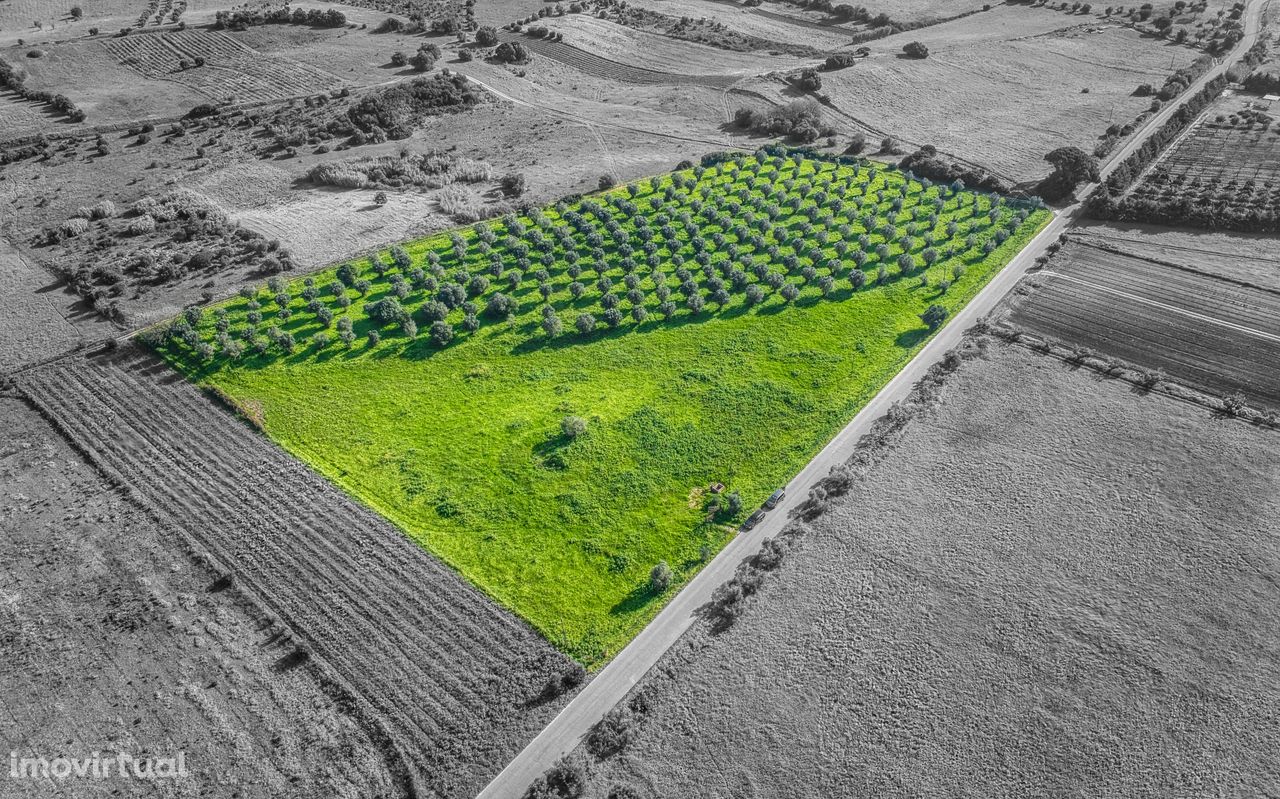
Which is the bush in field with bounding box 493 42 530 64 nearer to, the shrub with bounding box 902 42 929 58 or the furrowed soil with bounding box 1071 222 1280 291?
the shrub with bounding box 902 42 929 58

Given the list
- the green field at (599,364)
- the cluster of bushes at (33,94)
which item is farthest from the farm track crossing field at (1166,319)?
the cluster of bushes at (33,94)

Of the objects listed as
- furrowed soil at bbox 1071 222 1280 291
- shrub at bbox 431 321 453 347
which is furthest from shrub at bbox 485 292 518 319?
furrowed soil at bbox 1071 222 1280 291

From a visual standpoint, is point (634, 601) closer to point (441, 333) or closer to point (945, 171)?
point (441, 333)

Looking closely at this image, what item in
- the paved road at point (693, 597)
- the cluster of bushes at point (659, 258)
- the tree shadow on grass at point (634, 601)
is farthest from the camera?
the cluster of bushes at point (659, 258)

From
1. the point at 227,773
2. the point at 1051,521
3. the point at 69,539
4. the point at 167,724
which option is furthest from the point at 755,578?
the point at 69,539

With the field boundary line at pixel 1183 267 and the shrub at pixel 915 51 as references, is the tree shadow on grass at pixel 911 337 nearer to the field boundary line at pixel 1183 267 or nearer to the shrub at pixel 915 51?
the field boundary line at pixel 1183 267

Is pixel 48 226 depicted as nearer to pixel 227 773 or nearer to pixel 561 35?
pixel 227 773
